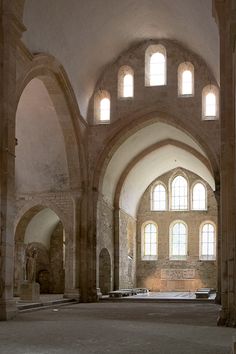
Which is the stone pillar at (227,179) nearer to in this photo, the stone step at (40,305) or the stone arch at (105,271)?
the stone step at (40,305)

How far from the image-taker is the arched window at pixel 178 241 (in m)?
35.7

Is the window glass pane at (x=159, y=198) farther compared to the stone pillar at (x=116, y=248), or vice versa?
the window glass pane at (x=159, y=198)

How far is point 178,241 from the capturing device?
35844 millimetres

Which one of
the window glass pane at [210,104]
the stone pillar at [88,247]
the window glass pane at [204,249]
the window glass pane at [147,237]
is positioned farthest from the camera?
the window glass pane at [147,237]

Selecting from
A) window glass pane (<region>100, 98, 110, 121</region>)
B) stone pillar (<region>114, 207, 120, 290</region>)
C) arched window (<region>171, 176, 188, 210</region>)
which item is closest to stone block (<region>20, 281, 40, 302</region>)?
window glass pane (<region>100, 98, 110, 121</region>)

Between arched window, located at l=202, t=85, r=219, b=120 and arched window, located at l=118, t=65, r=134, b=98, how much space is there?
3314 millimetres

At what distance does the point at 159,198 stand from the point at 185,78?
39.4ft

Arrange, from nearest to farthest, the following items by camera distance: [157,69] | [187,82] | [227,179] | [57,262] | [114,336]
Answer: [114,336] < [227,179] < [187,82] < [157,69] < [57,262]

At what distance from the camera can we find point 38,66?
19156mm

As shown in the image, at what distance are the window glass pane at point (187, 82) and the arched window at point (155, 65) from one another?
34.9 inches

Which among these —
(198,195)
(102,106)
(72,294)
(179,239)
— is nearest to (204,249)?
(179,239)

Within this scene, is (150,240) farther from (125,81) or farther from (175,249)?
(125,81)

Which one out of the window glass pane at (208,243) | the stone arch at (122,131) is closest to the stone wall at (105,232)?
the stone arch at (122,131)

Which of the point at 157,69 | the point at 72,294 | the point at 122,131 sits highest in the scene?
the point at 157,69
